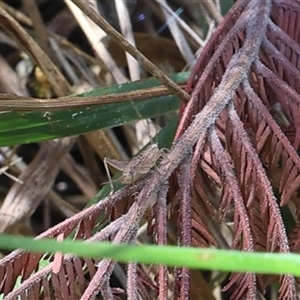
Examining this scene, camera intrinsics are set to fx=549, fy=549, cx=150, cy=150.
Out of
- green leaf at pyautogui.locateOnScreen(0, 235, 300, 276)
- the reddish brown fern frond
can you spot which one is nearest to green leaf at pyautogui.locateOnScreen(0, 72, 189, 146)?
the reddish brown fern frond

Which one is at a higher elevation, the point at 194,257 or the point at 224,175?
the point at 224,175

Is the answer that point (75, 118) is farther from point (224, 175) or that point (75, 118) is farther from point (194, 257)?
point (194, 257)

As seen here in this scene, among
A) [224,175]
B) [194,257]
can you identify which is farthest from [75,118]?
[194,257]

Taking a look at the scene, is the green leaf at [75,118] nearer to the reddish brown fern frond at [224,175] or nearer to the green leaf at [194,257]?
the reddish brown fern frond at [224,175]

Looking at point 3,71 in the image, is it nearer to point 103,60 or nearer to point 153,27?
point 103,60

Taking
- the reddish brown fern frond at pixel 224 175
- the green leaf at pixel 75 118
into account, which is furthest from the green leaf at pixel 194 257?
the green leaf at pixel 75 118

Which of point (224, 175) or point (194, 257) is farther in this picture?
point (224, 175)

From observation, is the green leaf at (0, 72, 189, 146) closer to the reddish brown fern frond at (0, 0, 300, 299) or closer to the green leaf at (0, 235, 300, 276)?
the reddish brown fern frond at (0, 0, 300, 299)
